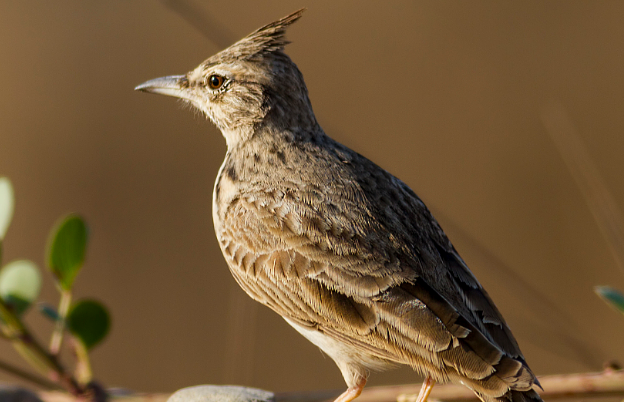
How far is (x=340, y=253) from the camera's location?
105 inches

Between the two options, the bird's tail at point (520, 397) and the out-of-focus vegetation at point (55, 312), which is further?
the out-of-focus vegetation at point (55, 312)

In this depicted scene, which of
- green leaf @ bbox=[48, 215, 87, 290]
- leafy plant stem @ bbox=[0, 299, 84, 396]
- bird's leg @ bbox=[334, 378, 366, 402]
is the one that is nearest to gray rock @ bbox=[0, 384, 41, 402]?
leafy plant stem @ bbox=[0, 299, 84, 396]

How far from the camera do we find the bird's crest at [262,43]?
3271 millimetres

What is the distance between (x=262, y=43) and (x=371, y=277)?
1419 mm

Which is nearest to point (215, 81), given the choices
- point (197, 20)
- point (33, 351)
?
point (197, 20)

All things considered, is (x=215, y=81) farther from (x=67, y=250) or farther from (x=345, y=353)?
(x=345, y=353)

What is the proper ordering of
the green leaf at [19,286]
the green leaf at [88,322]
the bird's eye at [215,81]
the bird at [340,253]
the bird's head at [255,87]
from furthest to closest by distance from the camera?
the bird's eye at [215,81], the bird's head at [255,87], the green leaf at [88,322], the green leaf at [19,286], the bird at [340,253]

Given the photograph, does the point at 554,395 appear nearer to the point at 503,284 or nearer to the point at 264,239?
the point at 264,239

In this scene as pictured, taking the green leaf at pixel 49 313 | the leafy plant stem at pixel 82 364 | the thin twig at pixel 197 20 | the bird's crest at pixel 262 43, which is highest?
the thin twig at pixel 197 20

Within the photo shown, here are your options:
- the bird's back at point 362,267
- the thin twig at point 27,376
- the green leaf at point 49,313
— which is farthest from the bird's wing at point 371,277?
the thin twig at point 27,376

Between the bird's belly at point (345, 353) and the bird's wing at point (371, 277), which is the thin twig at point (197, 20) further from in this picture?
the bird's belly at point (345, 353)

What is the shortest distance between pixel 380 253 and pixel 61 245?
1.26 meters

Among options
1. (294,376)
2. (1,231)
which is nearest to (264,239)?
(1,231)

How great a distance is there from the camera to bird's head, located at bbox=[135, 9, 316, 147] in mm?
3389
